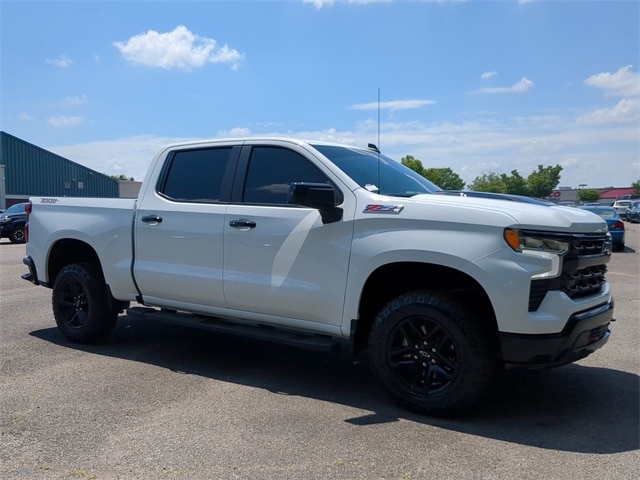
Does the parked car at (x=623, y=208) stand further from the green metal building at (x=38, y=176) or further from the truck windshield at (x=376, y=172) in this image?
the truck windshield at (x=376, y=172)

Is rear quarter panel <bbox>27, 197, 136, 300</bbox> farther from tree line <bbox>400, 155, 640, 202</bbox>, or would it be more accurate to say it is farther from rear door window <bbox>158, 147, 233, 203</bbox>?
tree line <bbox>400, 155, 640, 202</bbox>

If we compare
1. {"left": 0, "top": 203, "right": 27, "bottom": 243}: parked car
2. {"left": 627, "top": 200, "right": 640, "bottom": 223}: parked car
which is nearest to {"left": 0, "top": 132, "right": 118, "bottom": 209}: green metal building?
{"left": 0, "top": 203, "right": 27, "bottom": 243}: parked car

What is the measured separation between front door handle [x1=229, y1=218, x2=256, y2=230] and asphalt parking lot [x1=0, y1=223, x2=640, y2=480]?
1.33 m

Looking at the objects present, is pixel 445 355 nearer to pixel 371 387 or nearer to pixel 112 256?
pixel 371 387

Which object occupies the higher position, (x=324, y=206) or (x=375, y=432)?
(x=324, y=206)

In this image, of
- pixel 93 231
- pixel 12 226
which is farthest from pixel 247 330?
pixel 12 226

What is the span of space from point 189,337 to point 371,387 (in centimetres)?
267

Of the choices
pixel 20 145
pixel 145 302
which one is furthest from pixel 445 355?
pixel 20 145

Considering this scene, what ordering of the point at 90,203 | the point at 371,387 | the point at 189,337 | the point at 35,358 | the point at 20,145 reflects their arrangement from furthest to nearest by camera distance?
the point at 20,145, the point at 189,337, the point at 90,203, the point at 35,358, the point at 371,387

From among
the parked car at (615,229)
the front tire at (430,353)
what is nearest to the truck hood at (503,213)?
the front tire at (430,353)

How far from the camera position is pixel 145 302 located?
5.71 meters

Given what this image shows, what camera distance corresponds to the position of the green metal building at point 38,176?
38.7m

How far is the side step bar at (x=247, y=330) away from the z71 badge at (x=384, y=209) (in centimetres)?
106

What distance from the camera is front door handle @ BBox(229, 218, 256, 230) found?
484cm
